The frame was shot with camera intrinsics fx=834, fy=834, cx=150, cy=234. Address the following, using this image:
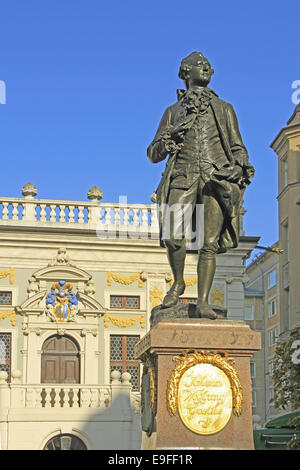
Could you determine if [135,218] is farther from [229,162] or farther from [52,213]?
[229,162]

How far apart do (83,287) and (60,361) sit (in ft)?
8.19

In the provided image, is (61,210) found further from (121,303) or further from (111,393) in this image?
(111,393)

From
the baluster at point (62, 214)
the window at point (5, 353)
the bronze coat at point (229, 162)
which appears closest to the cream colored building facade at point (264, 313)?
the baluster at point (62, 214)

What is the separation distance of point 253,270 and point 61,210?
32.3 m

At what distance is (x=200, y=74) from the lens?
7.01 m

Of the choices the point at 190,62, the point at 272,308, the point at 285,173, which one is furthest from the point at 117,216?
the point at 272,308

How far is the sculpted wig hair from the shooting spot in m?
7.02

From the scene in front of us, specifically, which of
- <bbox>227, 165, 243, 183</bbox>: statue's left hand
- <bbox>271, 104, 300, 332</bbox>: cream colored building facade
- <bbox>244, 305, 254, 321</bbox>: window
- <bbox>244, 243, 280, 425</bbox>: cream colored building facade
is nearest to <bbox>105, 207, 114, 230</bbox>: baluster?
<bbox>271, 104, 300, 332</bbox>: cream colored building facade

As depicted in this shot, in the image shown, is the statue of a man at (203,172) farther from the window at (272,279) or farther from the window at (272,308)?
the window at (272,279)

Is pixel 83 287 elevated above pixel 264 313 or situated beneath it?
situated beneath

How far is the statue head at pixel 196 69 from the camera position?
7012mm

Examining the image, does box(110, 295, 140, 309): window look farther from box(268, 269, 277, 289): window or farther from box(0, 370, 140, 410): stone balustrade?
box(268, 269, 277, 289): window

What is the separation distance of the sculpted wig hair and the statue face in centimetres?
2
